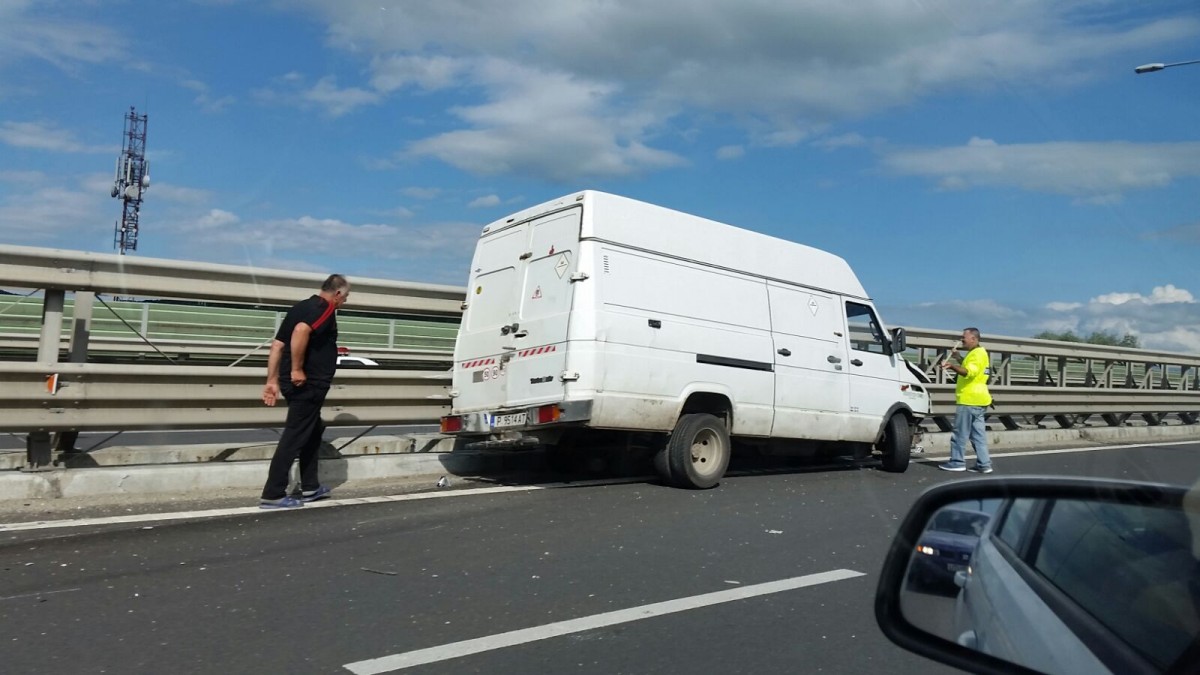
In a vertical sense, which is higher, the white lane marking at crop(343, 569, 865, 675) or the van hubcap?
the van hubcap

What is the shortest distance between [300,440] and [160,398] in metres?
1.15

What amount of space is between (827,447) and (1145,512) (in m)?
10.1

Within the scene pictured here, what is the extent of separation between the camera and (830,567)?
623 centimetres

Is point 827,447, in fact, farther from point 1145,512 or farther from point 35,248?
point 1145,512

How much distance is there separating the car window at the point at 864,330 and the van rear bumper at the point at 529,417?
4104 mm

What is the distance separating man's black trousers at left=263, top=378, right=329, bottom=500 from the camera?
7.60 metres

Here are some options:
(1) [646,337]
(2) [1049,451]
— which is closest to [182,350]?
(1) [646,337]

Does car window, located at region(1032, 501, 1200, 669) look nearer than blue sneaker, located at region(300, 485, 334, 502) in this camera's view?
Yes

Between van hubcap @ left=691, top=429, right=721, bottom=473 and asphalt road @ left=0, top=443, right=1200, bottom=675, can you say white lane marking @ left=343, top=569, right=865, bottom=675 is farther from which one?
van hubcap @ left=691, top=429, right=721, bottom=473

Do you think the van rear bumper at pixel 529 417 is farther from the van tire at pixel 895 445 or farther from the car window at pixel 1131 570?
the car window at pixel 1131 570

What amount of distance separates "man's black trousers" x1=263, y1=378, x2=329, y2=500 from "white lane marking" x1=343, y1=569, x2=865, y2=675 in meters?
3.57

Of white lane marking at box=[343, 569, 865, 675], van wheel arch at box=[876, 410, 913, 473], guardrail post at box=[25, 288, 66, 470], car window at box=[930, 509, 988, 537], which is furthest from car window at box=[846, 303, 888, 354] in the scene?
car window at box=[930, 509, 988, 537]

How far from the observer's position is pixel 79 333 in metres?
7.60

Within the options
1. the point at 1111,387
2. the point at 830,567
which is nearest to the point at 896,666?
the point at 830,567
